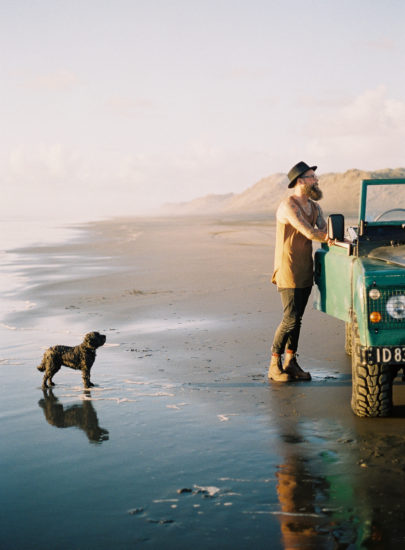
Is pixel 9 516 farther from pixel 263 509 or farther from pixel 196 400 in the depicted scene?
pixel 196 400

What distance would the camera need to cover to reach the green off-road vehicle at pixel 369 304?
5309 mm

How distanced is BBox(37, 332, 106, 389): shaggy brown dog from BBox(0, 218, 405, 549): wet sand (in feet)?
0.51

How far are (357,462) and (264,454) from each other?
60 cm

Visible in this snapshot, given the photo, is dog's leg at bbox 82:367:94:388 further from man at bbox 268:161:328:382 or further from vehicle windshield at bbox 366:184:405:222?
vehicle windshield at bbox 366:184:405:222

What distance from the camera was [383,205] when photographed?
7480 mm

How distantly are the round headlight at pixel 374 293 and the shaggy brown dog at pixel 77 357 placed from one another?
259 centimetres

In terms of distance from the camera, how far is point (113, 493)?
4.18 m

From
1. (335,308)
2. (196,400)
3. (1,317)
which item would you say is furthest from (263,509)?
(1,317)

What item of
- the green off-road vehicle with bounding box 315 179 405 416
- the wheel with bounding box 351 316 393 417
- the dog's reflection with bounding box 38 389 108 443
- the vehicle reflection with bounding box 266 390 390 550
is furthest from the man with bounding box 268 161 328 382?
the dog's reflection with bounding box 38 389 108 443

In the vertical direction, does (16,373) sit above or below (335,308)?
below

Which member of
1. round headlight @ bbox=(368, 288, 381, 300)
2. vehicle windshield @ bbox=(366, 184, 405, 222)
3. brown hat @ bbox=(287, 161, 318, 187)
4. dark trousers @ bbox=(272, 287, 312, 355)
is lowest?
dark trousers @ bbox=(272, 287, 312, 355)

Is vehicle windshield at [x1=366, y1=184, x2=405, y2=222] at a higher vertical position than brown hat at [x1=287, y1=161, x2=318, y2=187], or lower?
lower

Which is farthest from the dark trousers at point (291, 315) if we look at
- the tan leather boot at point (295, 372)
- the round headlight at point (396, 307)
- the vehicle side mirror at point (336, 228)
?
the round headlight at point (396, 307)

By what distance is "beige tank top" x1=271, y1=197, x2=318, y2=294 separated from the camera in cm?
704
